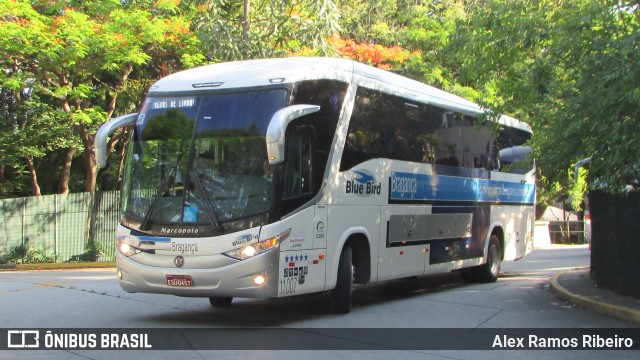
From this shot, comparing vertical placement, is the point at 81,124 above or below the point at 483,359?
above

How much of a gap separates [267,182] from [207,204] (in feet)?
2.72

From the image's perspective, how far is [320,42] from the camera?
70.6ft

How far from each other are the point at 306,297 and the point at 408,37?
18.8 m

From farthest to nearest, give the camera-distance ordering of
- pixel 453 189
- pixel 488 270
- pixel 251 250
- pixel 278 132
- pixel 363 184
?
pixel 488 270 < pixel 453 189 < pixel 363 184 < pixel 251 250 < pixel 278 132

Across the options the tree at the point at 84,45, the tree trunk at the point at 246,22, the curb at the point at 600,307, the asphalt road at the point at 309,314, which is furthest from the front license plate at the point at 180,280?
the tree at the point at 84,45

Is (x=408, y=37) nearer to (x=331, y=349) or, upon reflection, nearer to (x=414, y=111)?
(x=414, y=111)

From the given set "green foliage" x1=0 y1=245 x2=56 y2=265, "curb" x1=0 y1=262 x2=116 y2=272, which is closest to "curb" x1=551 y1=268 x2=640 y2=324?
"curb" x1=0 y1=262 x2=116 y2=272

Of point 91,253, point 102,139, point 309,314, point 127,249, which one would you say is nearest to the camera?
point 127,249

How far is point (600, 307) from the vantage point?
405 inches

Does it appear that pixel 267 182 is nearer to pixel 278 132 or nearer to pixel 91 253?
pixel 278 132

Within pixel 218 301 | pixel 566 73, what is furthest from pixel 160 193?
pixel 566 73

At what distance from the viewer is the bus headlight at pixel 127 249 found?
9.12 metres

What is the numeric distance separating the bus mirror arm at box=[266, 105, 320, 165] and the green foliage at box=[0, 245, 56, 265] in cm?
2179

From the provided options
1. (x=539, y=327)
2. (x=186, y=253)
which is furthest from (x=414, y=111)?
(x=186, y=253)
